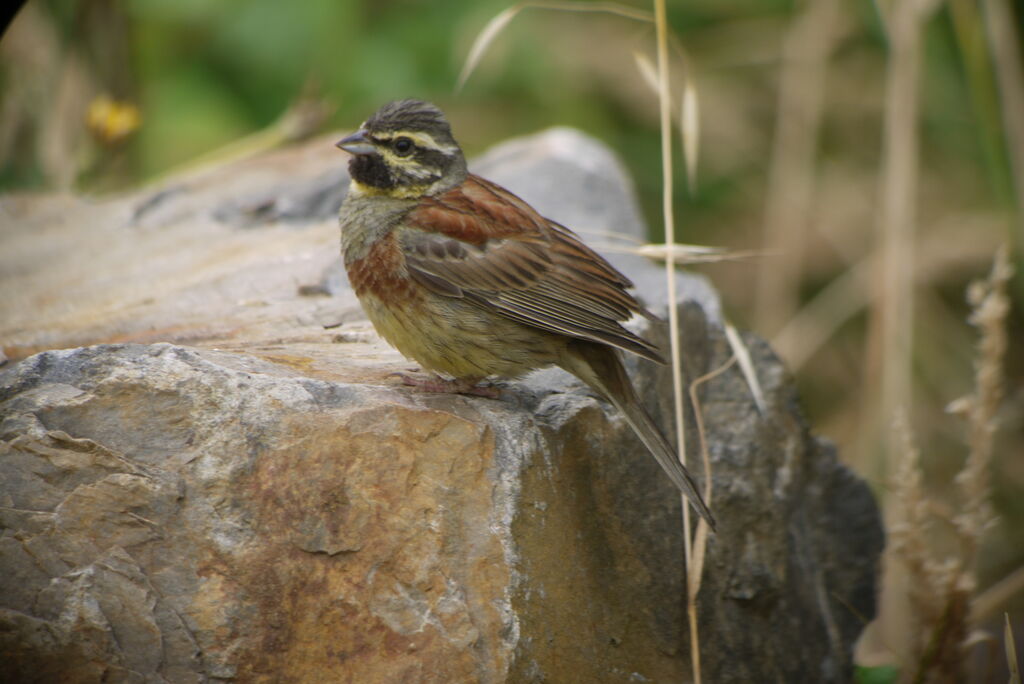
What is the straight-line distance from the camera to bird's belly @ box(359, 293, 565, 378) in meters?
3.19

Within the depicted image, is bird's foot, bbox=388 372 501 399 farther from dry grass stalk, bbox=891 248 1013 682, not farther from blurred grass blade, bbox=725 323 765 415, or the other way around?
dry grass stalk, bbox=891 248 1013 682

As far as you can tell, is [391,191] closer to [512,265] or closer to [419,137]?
[419,137]

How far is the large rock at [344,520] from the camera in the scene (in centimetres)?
243

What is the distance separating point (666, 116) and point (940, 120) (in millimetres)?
3085

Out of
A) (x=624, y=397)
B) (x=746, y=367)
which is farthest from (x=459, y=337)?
(x=746, y=367)

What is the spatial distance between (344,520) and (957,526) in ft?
6.85

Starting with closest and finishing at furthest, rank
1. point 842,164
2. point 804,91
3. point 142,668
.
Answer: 1. point 142,668
2. point 804,91
3. point 842,164

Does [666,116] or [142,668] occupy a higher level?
[666,116]

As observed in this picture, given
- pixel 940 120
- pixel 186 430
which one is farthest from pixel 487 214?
pixel 940 120

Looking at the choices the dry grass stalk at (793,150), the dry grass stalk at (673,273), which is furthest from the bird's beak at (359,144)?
the dry grass stalk at (793,150)

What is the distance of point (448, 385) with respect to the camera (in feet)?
10.4

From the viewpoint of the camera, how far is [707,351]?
382 centimetres

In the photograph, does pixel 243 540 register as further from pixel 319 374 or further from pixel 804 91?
pixel 804 91

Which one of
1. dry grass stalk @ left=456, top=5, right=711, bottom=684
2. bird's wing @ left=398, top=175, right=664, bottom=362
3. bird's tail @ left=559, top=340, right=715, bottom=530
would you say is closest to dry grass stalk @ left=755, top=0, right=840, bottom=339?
dry grass stalk @ left=456, top=5, right=711, bottom=684
